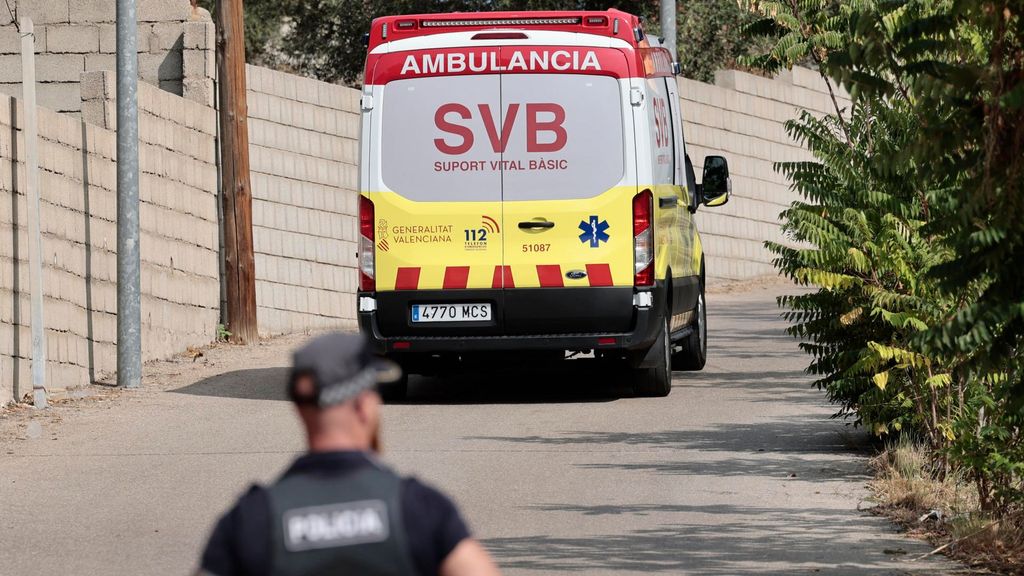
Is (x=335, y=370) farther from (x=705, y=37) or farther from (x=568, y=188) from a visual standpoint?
(x=705, y=37)

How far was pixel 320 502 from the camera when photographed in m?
3.24

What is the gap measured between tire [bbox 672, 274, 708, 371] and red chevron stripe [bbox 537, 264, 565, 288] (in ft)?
8.81

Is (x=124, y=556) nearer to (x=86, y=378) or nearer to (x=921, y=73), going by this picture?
(x=921, y=73)

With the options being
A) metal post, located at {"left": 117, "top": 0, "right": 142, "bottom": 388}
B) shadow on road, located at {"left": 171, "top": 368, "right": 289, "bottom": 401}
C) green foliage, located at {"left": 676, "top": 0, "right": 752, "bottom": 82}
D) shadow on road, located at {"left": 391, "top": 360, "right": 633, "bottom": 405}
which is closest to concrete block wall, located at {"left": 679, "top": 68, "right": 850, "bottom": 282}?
green foliage, located at {"left": 676, "top": 0, "right": 752, "bottom": 82}

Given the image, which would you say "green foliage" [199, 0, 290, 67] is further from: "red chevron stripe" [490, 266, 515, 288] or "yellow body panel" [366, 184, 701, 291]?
"red chevron stripe" [490, 266, 515, 288]

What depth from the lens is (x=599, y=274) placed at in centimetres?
1262

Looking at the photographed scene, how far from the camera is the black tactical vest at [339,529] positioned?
3.21 meters

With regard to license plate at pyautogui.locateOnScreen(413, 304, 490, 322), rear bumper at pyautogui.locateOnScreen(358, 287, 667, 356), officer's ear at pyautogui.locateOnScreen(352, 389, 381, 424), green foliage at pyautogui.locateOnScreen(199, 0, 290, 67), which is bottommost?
officer's ear at pyautogui.locateOnScreen(352, 389, 381, 424)

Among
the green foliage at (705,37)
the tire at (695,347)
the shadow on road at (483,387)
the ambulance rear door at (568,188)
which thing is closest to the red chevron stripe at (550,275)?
the ambulance rear door at (568,188)

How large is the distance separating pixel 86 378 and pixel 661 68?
531 cm

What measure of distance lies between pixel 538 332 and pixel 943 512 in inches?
189

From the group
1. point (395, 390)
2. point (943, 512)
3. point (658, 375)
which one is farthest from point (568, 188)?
point (943, 512)

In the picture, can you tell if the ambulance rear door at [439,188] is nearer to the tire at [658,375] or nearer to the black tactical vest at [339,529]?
the tire at [658,375]

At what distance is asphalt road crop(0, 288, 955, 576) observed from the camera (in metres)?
7.77
